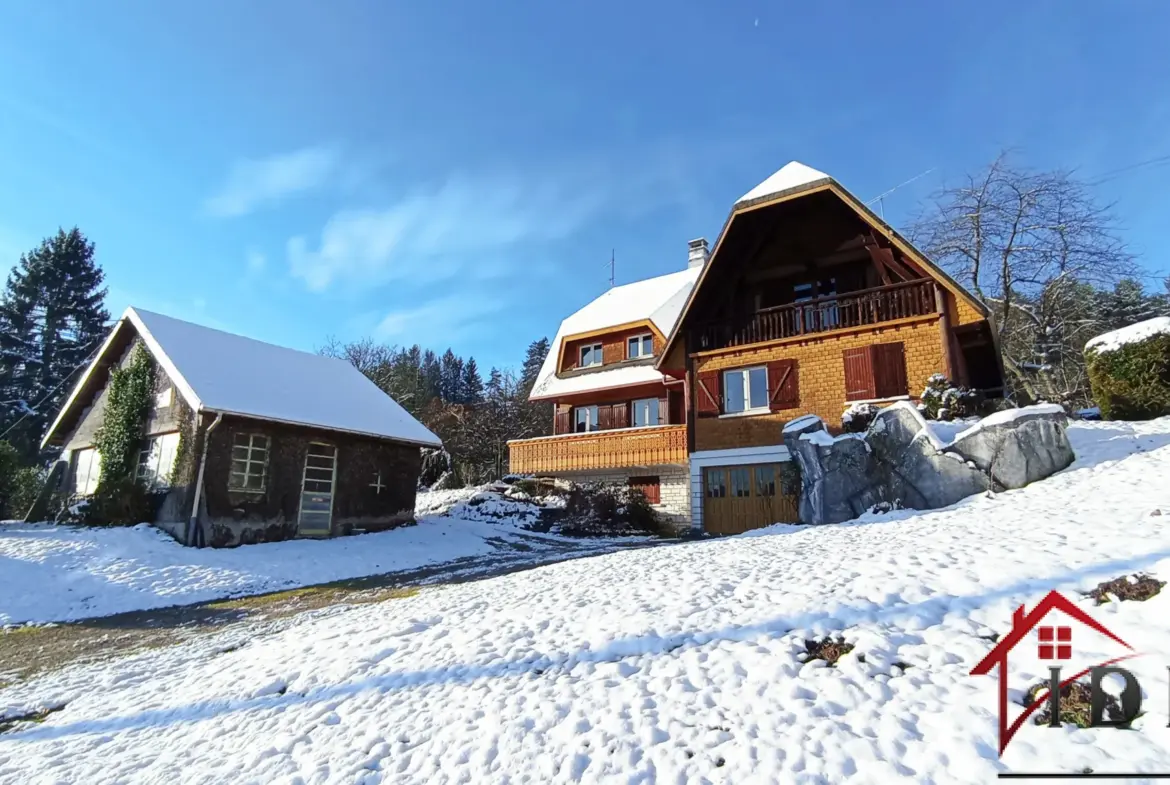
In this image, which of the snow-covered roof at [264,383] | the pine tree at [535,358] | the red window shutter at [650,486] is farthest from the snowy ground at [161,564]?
the pine tree at [535,358]

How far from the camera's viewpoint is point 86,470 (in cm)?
1984

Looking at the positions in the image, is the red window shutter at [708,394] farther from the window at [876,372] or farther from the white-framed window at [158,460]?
the white-framed window at [158,460]

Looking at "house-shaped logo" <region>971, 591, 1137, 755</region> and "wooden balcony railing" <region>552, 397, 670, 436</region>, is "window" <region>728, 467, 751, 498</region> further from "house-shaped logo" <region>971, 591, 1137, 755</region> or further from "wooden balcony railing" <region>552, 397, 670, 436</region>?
"house-shaped logo" <region>971, 591, 1137, 755</region>

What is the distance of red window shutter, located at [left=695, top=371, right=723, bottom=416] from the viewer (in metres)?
18.7

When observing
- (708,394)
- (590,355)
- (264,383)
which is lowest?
(708,394)

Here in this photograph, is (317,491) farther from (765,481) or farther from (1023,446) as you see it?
(1023,446)

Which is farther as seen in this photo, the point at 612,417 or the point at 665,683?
the point at 612,417

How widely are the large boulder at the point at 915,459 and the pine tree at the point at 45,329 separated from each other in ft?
126

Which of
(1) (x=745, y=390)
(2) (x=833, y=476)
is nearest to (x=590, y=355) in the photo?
(1) (x=745, y=390)

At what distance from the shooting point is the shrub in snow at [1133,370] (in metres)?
12.2

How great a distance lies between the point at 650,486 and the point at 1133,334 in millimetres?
14621

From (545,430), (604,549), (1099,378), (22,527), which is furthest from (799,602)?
(545,430)

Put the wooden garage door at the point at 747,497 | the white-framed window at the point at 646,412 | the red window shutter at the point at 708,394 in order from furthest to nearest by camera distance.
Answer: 1. the white-framed window at the point at 646,412
2. the red window shutter at the point at 708,394
3. the wooden garage door at the point at 747,497

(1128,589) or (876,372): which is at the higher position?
(876,372)
